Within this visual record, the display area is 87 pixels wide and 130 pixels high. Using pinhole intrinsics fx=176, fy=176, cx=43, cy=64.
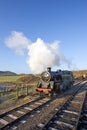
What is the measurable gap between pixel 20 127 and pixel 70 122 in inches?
102

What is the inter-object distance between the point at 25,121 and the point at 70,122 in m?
2.32

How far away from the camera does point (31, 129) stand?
789 centimetres

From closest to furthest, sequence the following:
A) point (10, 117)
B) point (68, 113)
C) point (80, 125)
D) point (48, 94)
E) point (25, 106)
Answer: point (80, 125), point (10, 117), point (68, 113), point (25, 106), point (48, 94)

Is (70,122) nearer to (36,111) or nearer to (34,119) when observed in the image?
(34,119)

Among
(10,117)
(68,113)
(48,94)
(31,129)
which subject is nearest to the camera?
(31,129)

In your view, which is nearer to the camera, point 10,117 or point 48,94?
point 10,117

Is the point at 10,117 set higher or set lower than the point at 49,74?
lower

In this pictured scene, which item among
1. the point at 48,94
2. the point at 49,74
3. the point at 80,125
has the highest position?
the point at 49,74

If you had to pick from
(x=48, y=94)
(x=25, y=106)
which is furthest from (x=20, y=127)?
(x=48, y=94)

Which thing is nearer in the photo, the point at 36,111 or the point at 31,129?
the point at 31,129

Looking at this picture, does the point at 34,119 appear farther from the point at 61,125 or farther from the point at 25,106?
the point at 25,106

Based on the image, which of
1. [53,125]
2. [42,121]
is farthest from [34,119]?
[53,125]

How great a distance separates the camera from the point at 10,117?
9.77m

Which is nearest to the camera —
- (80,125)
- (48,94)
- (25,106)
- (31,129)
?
(31,129)
